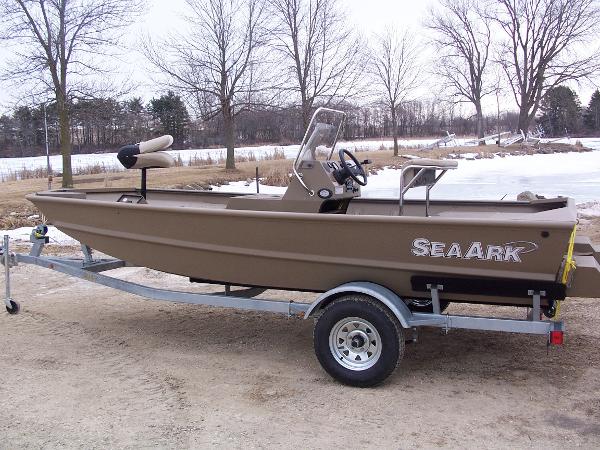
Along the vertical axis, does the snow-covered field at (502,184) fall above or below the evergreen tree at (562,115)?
below

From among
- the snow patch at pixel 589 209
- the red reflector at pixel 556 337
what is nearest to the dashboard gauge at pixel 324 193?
the red reflector at pixel 556 337

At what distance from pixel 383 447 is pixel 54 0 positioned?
13872mm

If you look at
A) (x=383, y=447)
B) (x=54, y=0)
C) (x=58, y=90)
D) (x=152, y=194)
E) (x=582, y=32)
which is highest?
(x=582, y=32)

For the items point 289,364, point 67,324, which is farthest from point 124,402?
point 67,324

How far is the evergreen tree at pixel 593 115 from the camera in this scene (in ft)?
209

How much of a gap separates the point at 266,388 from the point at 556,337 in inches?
73.0

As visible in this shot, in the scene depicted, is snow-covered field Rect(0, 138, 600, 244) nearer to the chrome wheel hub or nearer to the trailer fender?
the trailer fender

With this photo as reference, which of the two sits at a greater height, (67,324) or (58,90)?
(58,90)

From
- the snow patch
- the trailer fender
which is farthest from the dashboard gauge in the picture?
the snow patch

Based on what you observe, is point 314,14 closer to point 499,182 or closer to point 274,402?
point 499,182

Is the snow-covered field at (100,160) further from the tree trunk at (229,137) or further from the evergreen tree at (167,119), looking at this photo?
the evergreen tree at (167,119)

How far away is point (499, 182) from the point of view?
58.3 feet

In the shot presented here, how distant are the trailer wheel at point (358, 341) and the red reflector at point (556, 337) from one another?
904mm

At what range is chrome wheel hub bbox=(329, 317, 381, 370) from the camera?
4.10 m
